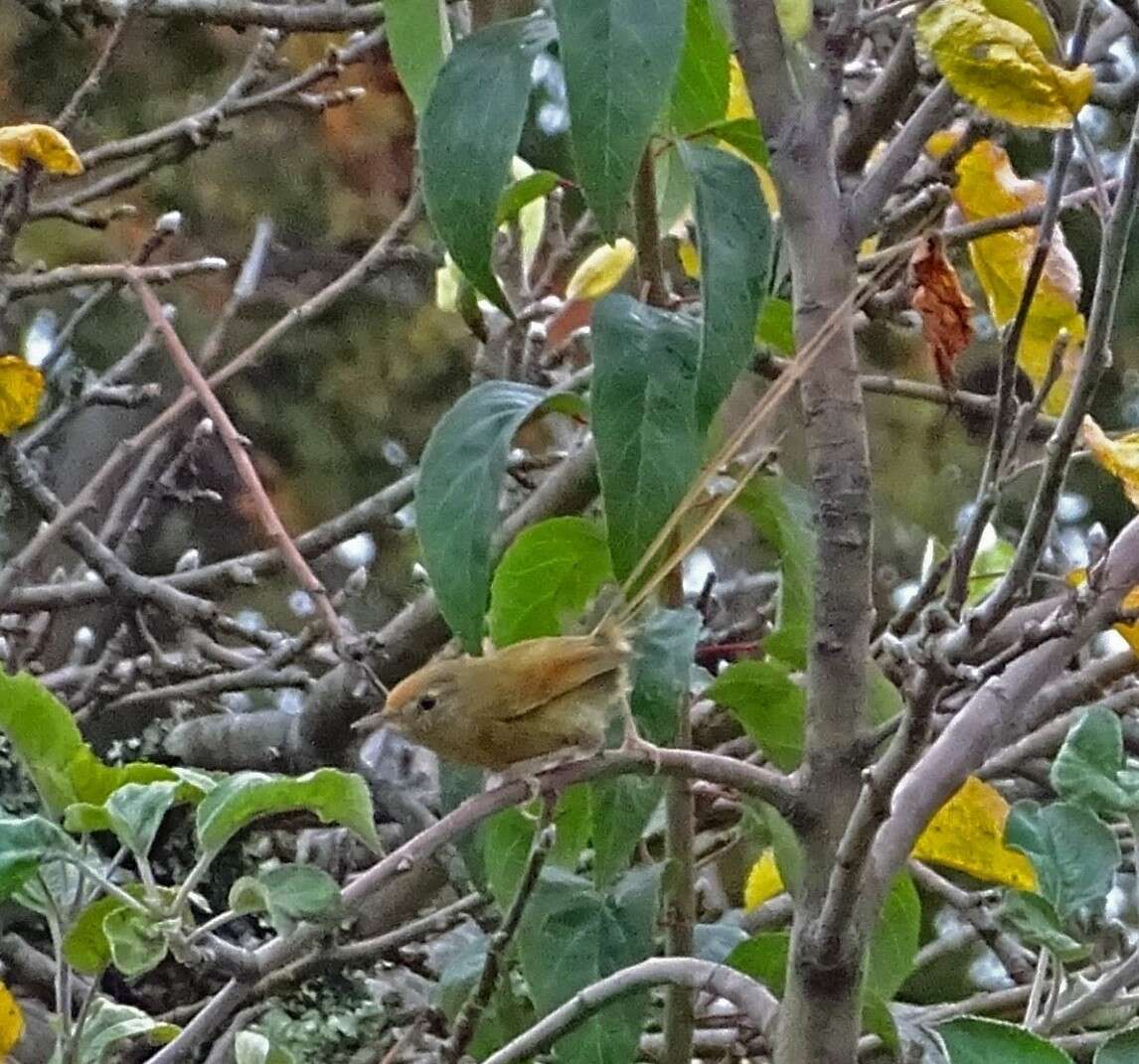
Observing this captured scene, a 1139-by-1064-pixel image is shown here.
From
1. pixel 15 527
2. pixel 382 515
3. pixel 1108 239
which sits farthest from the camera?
pixel 15 527

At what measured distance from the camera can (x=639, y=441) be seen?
19.8 inches

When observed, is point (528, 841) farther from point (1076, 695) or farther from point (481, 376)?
point (481, 376)

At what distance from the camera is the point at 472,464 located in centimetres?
55

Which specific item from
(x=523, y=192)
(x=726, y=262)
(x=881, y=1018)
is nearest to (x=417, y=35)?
(x=523, y=192)

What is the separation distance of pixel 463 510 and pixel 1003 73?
215 millimetres

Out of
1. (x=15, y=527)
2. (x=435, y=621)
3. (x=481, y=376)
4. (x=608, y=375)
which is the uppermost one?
(x=608, y=375)

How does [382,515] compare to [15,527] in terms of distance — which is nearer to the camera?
[382,515]

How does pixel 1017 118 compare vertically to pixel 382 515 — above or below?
above

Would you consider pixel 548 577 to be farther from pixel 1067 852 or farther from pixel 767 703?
pixel 1067 852

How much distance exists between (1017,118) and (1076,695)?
0.81ft

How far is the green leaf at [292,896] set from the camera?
493mm

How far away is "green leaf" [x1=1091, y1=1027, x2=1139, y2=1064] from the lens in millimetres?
523

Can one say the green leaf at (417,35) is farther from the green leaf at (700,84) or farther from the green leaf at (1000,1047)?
the green leaf at (1000,1047)

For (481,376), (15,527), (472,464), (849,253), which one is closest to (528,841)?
(472,464)
